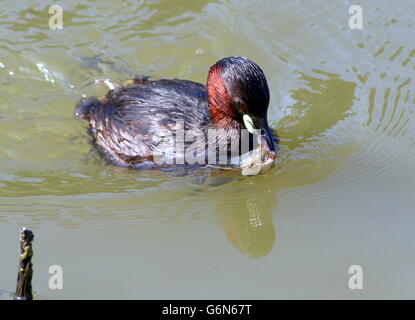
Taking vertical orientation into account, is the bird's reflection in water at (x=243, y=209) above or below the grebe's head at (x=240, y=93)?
below

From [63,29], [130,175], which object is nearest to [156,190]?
[130,175]

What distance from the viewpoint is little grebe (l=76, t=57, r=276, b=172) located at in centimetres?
687

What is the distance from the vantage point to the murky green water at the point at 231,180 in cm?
566

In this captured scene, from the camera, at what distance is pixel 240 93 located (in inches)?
270

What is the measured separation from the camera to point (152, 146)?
282 inches

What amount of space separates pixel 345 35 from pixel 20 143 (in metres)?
4.81

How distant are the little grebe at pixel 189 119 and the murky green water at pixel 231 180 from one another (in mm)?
253

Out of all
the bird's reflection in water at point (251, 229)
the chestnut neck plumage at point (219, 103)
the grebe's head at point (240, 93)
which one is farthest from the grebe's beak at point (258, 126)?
the bird's reflection in water at point (251, 229)

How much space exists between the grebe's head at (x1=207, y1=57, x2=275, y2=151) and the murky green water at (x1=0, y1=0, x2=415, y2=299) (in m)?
0.65

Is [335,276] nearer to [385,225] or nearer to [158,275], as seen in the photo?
[385,225]

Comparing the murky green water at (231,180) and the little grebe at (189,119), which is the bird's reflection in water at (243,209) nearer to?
the murky green water at (231,180)

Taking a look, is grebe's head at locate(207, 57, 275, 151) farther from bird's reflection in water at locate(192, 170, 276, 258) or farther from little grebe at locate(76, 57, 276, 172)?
bird's reflection in water at locate(192, 170, 276, 258)

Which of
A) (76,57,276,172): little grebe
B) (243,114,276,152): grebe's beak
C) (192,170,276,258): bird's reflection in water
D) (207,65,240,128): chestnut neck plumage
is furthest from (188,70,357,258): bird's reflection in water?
(207,65,240,128): chestnut neck plumage

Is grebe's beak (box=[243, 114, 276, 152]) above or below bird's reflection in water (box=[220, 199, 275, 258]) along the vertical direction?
above
